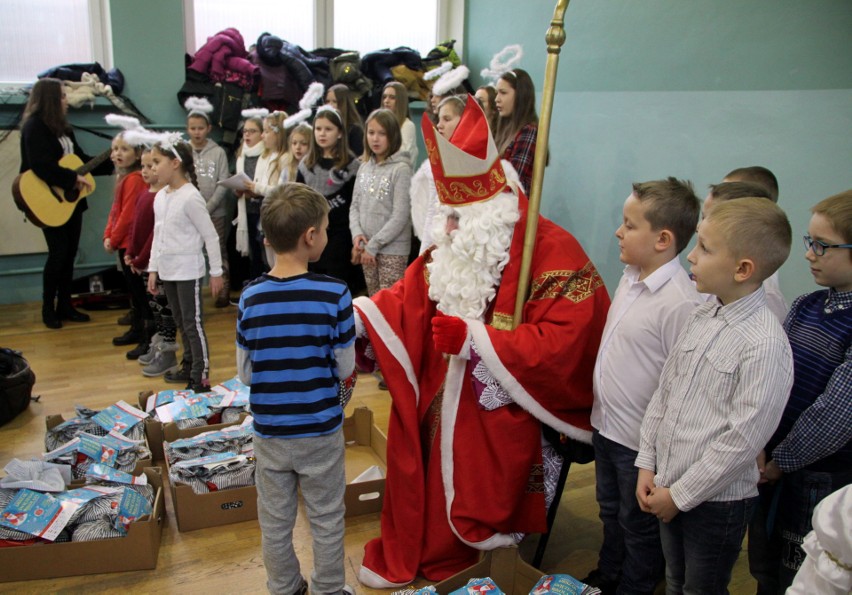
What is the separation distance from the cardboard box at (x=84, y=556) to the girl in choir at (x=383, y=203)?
2143mm

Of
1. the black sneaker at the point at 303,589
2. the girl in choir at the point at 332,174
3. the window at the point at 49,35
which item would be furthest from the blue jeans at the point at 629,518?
the window at the point at 49,35

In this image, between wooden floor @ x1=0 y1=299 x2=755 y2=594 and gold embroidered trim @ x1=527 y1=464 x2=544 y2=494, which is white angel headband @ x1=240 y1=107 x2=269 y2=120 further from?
gold embroidered trim @ x1=527 y1=464 x2=544 y2=494

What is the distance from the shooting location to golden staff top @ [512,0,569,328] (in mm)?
1954

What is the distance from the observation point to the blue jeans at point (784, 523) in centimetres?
165

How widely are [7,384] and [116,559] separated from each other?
5.04 ft

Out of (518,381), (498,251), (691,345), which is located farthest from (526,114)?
(691,345)

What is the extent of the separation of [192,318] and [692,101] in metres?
2.89

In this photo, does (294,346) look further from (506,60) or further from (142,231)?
(506,60)

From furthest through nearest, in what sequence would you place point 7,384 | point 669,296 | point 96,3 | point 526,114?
1. point 96,3
2. point 526,114
3. point 7,384
4. point 669,296

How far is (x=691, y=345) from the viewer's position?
1.62 metres

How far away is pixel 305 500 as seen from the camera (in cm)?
198

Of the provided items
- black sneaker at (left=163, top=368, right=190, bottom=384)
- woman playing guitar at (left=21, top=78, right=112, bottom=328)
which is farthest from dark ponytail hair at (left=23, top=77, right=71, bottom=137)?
black sneaker at (left=163, top=368, right=190, bottom=384)

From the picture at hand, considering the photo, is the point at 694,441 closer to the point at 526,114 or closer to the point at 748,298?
the point at 748,298

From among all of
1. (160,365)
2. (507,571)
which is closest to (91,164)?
(160,365)
